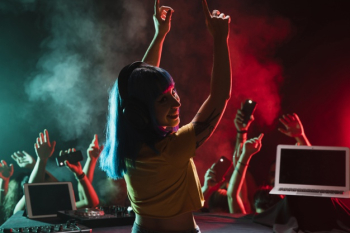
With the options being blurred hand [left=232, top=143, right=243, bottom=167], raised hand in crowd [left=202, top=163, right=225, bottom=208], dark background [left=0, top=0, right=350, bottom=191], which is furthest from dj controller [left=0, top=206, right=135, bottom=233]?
blurred hand [left=232, top=143, right=243, bottom=167]

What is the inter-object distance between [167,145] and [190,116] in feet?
11.8

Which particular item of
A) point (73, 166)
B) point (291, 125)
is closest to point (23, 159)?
point (73, 166)

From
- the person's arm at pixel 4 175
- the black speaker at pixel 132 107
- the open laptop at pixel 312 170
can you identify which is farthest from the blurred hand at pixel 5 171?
the black speaker at pixel 132 107

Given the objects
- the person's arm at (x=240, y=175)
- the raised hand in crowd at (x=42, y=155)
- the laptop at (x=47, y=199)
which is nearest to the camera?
the laptop at (x=47, y=199)

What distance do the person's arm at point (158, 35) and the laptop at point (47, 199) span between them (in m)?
1.75

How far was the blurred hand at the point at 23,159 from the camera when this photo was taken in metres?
4.37

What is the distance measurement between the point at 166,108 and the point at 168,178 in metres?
0.23

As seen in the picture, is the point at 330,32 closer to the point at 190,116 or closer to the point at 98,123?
the point at 190,116

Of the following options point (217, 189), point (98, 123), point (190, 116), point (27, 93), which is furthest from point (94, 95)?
point (217, 189)

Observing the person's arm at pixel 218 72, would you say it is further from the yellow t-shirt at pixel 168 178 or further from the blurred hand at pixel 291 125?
the blurred hand at pixel 291 125

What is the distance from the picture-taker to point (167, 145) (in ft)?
4.32

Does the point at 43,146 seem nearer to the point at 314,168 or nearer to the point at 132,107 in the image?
the point at 314,168

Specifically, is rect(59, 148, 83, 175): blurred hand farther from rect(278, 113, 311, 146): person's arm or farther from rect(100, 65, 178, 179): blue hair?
rect(100, 65, 178, 179): blue hair

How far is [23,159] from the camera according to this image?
438cm
